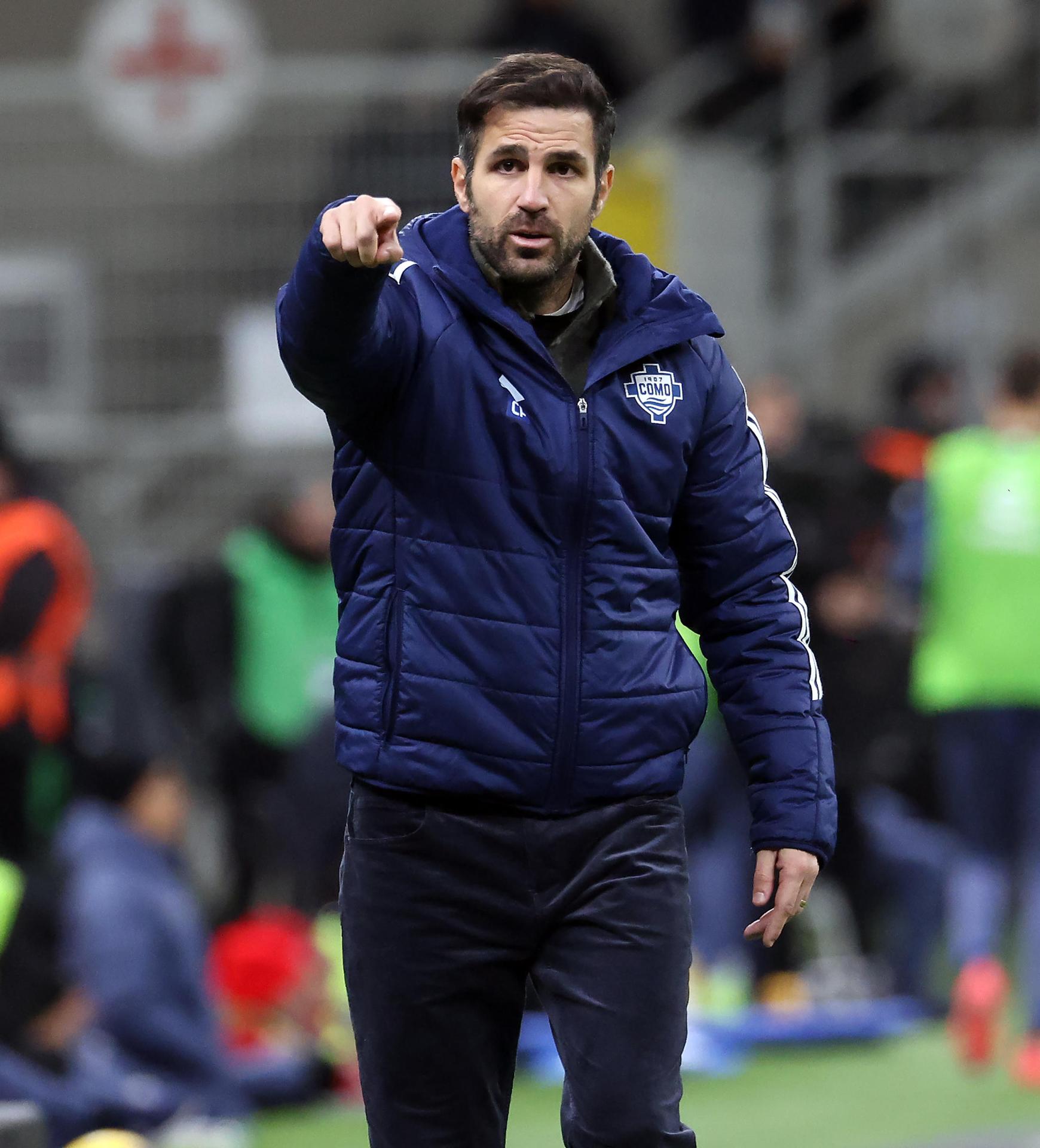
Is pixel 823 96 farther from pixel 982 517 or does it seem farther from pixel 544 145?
pixel 544 145

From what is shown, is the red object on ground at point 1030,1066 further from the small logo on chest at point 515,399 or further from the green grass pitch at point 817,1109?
the small logo on chest at point 515,399

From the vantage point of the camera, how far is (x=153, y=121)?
10539 mm

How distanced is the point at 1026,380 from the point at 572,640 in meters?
4.58

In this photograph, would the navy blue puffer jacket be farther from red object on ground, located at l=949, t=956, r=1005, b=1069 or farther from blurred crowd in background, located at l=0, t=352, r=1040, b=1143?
red object on ground, located at l=949, t=956, r=1005, b=1069

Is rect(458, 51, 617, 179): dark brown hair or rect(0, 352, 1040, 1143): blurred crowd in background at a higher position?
rect(458, 51, 617, 179): dark brown hair

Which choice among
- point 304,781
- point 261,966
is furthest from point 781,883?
point 304,781

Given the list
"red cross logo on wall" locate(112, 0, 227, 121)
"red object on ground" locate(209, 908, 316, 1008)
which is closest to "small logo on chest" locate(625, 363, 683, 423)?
"red object on ground" locate(209, 908, 316, 1008)

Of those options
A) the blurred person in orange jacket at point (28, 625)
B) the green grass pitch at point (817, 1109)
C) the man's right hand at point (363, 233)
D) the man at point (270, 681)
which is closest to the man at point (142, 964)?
the green grass pitch at point (817, 1109)

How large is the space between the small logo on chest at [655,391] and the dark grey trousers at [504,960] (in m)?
0.59

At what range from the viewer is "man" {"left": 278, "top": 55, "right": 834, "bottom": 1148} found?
3.63 m

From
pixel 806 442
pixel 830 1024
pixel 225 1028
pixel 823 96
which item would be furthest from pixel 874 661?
pixel 823 96

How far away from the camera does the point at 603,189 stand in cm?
376

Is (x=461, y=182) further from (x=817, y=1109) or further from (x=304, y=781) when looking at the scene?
(x=304, y=781)

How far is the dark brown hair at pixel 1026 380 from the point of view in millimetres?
7902
